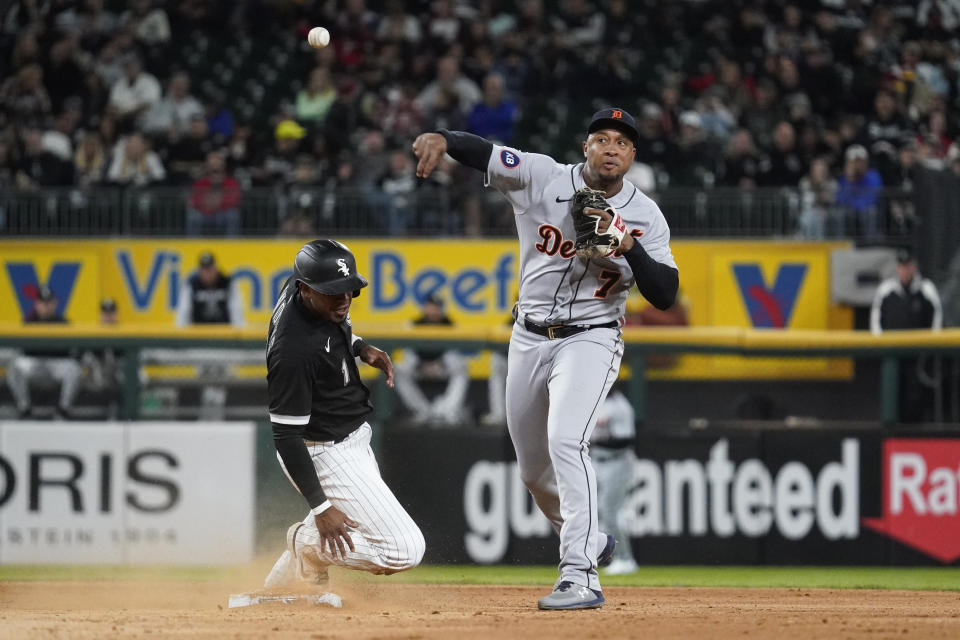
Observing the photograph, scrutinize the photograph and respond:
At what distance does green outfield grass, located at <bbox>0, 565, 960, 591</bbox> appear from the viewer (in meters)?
9.18

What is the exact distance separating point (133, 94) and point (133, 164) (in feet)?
5.45

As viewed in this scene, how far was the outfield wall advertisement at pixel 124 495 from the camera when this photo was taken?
10.2m

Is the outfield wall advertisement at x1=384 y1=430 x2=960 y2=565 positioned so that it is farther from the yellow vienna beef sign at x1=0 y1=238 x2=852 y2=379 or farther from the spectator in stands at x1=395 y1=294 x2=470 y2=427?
the yellow vienna beef sign at x1=0 y1=238 x2=852 y2=379

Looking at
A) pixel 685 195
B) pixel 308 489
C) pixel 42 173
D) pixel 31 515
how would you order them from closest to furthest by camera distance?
1. pixel 308 489
2. pixel 31 515
3. pixel 685 195
4. pixel 42 173

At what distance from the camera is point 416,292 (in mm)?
14141

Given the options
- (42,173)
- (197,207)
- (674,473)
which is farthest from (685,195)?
(42,173)

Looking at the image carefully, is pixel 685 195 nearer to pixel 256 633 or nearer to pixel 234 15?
pixel 234 15

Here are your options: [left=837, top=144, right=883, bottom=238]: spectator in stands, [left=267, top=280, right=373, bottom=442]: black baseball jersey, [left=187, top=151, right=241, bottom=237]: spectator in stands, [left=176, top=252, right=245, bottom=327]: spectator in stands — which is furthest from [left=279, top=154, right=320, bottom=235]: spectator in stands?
[left=267, top=280, right=373, bottom=442]: black baseball jersey

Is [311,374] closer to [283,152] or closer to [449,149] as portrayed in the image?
[449,149]

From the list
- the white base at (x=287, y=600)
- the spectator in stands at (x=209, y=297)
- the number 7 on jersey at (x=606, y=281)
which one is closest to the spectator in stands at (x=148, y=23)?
the spectator in stands at (x=209, y=297)

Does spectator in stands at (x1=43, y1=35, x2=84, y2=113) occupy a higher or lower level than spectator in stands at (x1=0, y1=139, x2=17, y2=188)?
higher

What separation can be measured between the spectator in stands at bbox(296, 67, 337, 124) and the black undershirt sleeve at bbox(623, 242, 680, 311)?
10.1 m

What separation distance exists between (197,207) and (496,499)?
5.26 metres

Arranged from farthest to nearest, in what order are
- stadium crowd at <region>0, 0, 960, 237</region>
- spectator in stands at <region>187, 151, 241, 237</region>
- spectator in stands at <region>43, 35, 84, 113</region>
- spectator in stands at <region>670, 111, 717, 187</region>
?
spectator in stands at <region>43, 35, 84, 113</region>, spectator in stands at <region>670, 111, 717, 187</region>, stadium crowd at <region>0, 0, 960, 237</region>, spectator in stands at <region>187, 151, 241, 237</region>
